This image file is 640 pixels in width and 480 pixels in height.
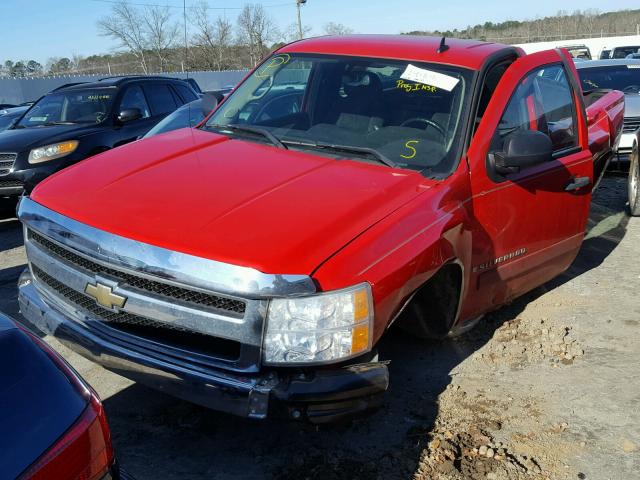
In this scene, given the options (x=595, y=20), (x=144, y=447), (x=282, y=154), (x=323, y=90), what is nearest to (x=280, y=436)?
(x=144, y=447)

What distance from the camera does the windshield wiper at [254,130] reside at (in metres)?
3.98

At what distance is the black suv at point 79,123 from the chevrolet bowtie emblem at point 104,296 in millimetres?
5137

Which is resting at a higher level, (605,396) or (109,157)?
(109,157)

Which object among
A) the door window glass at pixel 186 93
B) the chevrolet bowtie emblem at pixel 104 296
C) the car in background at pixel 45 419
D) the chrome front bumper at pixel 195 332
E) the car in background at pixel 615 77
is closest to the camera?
the car in background at pixel 45 419

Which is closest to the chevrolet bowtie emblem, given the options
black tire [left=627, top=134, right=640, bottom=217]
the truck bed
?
the truck bed

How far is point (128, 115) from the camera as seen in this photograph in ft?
27.9

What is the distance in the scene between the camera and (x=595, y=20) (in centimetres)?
6600

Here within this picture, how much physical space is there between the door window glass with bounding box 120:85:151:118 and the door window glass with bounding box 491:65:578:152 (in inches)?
230

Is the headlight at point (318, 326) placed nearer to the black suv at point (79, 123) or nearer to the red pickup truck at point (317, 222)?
the red pickup truck at point (317, 222)

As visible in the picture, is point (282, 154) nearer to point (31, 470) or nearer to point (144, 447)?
point (144, 447)

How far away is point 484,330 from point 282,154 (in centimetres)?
193

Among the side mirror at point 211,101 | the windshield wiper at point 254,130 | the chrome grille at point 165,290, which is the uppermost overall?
the side mirror at point 211,101

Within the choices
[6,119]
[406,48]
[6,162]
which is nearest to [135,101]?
[6,162]

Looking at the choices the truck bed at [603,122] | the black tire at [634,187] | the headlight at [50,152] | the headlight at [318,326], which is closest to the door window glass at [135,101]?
the headlight at [50,152]
